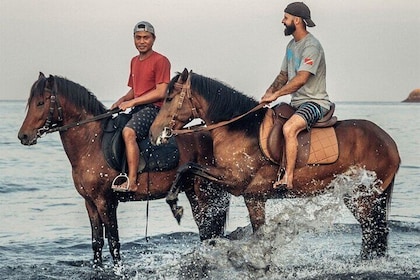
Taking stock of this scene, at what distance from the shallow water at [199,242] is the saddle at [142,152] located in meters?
1.01

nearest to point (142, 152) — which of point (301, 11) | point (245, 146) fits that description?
point (245, 146)

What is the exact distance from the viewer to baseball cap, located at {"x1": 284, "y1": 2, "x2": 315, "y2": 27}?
9.31 metres

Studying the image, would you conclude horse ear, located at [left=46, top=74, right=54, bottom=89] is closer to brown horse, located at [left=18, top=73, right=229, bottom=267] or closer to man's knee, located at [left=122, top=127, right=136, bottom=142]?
brown horse, located at [left=18, top=73, right=229, bottom=267]

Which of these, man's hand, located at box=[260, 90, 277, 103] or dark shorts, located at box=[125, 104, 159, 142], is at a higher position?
man's hand, located at box=[260, 90, 277, 103]

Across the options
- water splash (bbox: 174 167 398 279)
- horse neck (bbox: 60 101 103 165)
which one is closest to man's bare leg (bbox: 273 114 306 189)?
water splash (bbox: 174 167 398 279)

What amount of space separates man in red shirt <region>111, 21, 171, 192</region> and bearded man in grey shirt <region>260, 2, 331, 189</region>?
4.03 ft

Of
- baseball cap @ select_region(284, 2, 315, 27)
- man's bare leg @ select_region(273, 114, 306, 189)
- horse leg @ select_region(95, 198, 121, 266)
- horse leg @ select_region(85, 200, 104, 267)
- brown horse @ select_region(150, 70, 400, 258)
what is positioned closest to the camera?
man's bare leg @ select_region(273, 114, 306, 189)

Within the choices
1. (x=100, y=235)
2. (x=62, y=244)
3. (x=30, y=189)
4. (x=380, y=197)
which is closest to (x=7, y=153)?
(x=30, y=189)

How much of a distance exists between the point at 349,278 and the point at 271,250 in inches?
34.3

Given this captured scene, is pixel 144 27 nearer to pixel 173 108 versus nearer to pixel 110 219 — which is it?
pixel 173 108

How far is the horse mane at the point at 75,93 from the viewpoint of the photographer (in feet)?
32.6

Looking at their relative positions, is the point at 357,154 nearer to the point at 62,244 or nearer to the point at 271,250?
the point at 271,250

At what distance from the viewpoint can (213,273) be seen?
9.73 meters

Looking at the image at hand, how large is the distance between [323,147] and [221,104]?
1.13 metres
